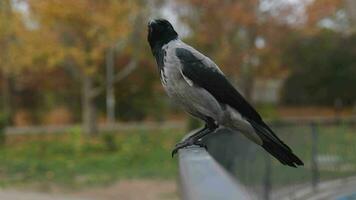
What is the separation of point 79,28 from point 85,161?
18.9ft

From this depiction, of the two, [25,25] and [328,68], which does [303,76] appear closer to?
[328,68]

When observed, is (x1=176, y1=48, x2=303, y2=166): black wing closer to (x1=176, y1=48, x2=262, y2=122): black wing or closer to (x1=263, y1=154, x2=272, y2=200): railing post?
(x1=176, y1=48, x2=262, y2=122): black wing

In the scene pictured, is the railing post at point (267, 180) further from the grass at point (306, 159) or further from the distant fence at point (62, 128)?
the distant fence at point (62, 128)

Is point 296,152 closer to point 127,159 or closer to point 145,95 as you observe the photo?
point 127,159

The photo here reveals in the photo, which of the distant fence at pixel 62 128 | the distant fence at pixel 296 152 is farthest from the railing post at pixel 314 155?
the distant fence at pixel 62 128

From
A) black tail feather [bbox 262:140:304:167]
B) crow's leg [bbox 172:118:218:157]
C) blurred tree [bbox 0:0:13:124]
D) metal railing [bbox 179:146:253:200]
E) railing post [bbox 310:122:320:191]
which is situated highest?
blurred tree [bbox 0:0:13:124]

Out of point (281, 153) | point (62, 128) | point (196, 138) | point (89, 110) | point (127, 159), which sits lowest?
point (281, 153)

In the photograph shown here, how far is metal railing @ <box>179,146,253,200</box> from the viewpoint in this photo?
6.23ft

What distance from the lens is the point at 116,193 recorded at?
11.2 m

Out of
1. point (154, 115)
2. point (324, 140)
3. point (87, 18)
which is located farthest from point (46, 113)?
point (324, 140)

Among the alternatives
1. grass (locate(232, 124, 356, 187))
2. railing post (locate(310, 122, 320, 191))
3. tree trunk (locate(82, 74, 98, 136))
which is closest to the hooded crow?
grass (locate(232, 124, 356, 187))

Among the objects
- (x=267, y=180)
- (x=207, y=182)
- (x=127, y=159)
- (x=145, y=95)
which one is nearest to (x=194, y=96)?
(x=207, y=182)

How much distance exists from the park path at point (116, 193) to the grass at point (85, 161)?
0.68 m

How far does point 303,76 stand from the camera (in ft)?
127
